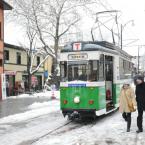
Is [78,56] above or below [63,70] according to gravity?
above

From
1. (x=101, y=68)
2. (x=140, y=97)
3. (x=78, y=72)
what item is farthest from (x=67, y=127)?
(x=140, y=97)

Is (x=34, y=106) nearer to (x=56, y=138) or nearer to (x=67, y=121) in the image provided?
(x=67, y=121)

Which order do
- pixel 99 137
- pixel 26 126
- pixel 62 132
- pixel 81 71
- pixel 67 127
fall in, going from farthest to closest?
pixel 81 71 → pixel 26 126 → pixel 67 127 → pixel 62 132 → pixel 99 137

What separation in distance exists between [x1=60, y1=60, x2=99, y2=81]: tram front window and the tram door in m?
1.55

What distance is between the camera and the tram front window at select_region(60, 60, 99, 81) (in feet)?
57.6

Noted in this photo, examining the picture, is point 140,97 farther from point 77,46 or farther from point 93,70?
point 77,46

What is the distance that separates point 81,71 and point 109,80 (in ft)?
9.18

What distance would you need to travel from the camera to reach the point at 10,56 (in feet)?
169

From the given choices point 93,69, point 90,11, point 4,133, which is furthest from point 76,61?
point 90,11

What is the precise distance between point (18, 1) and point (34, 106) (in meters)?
22.4

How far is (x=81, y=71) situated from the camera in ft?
57.9

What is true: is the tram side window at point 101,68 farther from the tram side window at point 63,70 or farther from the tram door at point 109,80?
the tram side window at point 63,70

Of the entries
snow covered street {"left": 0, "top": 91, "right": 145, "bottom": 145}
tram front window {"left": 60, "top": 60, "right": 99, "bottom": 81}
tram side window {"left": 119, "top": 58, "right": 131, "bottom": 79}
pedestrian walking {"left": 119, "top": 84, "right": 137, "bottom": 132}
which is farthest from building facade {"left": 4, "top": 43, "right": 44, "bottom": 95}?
pedestrian walking {"left": 119, "top": 84, "right": 137, "bottom": 132}

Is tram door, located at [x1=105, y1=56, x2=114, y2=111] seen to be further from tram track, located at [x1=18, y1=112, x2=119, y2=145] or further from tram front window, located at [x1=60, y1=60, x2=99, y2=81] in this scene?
tram front window, located at [x1=60, y1=60, x2=99, y2=81]
